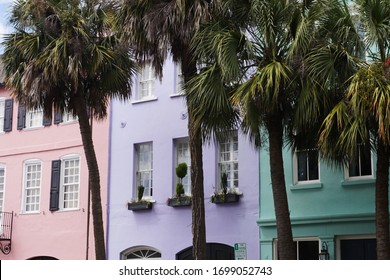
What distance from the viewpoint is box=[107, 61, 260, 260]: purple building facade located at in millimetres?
20984

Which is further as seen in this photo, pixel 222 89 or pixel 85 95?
pixel 85 95

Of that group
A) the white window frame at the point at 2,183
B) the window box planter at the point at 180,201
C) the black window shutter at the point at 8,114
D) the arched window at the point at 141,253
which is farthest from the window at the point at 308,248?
the black window shutter at the point at 8,114

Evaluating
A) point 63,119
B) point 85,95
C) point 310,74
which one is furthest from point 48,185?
point 310,74

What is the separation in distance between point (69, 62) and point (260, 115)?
218 inches

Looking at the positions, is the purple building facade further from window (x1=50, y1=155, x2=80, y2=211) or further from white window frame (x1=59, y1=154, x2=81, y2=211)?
window (x1=50, y1=155, x2=80, y2=211)

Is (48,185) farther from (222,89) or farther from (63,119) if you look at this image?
(222,89)

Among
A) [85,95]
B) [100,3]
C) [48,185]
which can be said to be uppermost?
[100,3]

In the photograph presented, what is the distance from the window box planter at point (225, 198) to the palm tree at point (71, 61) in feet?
12.9

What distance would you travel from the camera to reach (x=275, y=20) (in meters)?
15.5

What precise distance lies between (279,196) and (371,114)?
2.91m

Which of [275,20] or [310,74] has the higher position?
[275,20]

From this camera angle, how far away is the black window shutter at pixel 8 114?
89.7ft

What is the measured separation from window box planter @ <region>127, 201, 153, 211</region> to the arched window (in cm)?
121

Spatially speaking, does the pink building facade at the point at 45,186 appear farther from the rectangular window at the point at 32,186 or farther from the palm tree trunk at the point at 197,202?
the palm tree trunk at the point at 197,202
